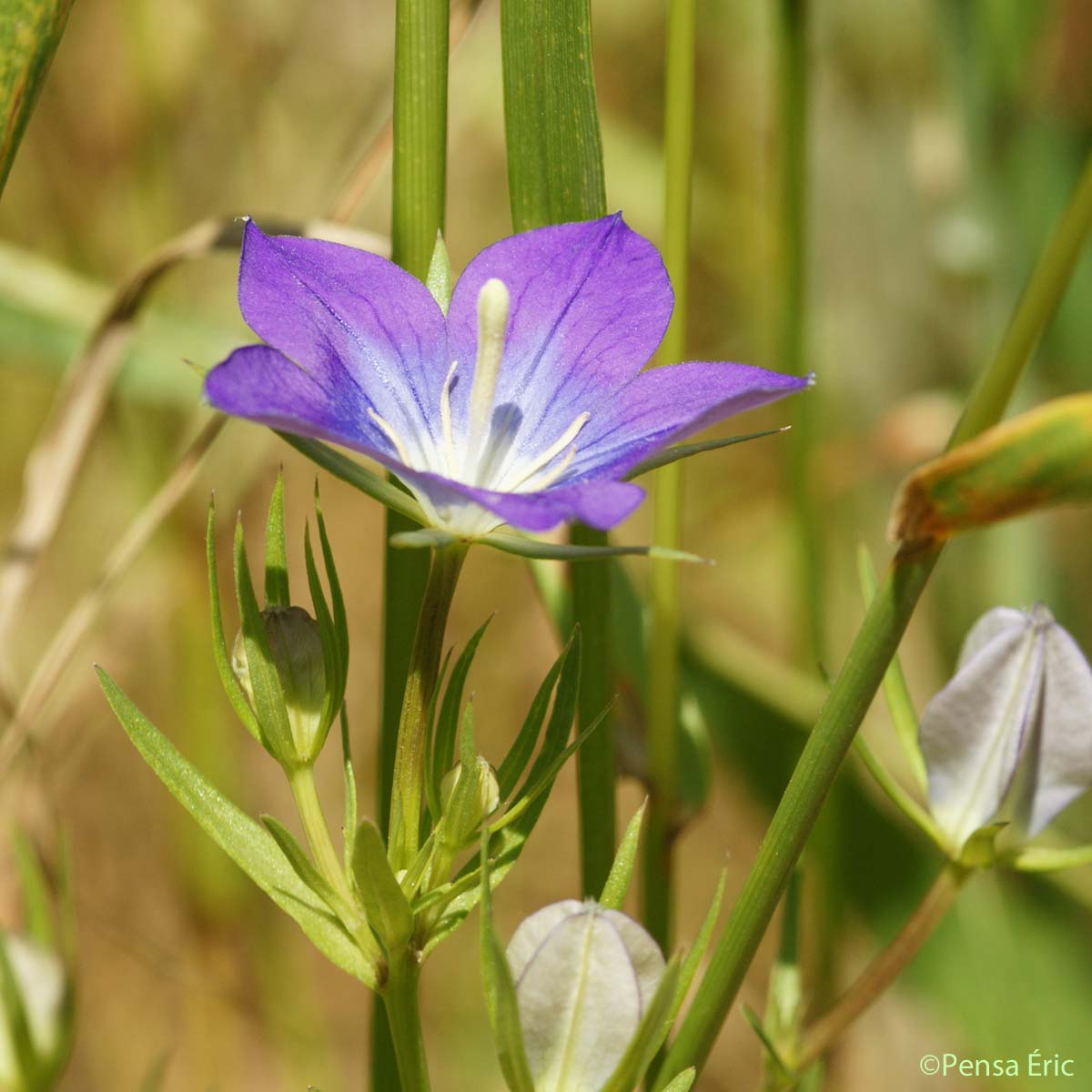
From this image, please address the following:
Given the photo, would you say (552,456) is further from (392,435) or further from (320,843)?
(320,843)

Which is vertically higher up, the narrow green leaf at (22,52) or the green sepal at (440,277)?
the narrow green leaf at (22,52)

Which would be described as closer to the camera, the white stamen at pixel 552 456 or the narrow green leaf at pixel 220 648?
the narrow green leaf at pixel 220 648

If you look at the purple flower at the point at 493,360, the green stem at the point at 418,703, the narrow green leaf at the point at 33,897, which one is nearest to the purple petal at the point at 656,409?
the purple flower at the point at 493,360

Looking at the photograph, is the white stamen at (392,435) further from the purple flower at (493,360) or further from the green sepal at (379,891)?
the green sepal at (379,891)

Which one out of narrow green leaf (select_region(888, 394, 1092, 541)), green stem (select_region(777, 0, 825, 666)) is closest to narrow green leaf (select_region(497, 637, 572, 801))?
narrow green leaf (select_region(888, 394, 1092, 541))

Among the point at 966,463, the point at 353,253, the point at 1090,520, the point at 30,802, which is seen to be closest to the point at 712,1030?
the point at 966,463

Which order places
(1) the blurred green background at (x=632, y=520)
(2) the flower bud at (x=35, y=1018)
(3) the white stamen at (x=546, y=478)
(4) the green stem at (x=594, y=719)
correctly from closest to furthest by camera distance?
(3) the white stamen at (x=546, y=478)
(4) the green stem at (x=594, y=719)
(2) the flower bud at (x=35, y=1018)
(1) the blurred green background at (x=632, y=520)

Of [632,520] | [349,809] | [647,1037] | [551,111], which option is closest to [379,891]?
[349,809]

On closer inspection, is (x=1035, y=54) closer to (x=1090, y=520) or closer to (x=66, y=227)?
(x=1090, y=520)
